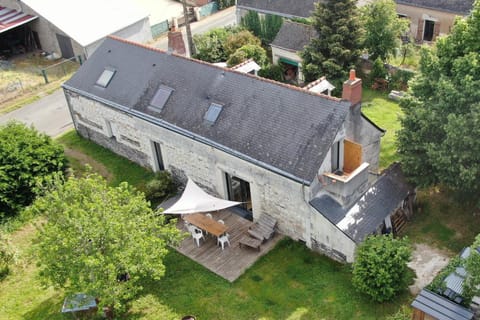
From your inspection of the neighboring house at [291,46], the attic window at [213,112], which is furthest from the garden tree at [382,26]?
the attic window at [213,112]

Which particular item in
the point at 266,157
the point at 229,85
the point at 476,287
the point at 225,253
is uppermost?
the point at 229,85

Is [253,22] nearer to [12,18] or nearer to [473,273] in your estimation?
[12,18]

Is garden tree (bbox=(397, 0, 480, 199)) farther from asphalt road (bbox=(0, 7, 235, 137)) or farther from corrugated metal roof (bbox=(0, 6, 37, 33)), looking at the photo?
corrugated metal roof (bbox=(0, 6, 37, 33))

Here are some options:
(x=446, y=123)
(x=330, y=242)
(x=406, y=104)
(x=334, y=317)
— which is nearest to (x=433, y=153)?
(x=446, y=123)

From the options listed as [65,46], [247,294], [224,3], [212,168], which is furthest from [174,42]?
[224,3]

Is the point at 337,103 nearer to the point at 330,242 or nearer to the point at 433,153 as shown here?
the point at 433,153

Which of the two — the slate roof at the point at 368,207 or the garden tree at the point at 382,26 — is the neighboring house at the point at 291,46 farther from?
the slate roof at the point at 368,207

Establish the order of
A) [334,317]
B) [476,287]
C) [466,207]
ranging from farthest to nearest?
[466,207]
[334,317]
[476,287]
